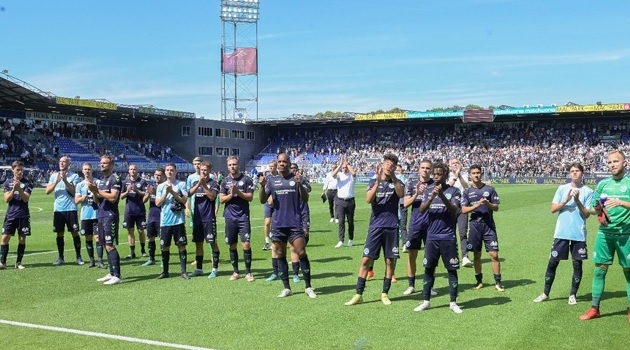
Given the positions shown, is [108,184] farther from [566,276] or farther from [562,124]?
[562,124]

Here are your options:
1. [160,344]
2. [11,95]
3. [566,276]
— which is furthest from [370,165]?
[160,344]

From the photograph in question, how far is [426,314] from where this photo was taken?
830cm

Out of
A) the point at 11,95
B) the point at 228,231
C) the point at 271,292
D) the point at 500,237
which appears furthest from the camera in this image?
the point at 11,95

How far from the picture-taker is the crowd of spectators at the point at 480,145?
63.1 m

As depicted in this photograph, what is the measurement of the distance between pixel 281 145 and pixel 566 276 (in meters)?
69.5

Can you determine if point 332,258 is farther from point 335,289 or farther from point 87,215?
point 87,215

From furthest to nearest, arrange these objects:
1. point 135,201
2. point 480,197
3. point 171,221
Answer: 1. point 135,201
2. point 171,221
3. point 480,197

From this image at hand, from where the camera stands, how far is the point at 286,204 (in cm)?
961

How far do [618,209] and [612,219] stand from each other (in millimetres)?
150

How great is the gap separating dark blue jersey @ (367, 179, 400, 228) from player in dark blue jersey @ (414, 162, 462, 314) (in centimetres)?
63

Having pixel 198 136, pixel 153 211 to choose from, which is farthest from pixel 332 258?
pixel 198 136

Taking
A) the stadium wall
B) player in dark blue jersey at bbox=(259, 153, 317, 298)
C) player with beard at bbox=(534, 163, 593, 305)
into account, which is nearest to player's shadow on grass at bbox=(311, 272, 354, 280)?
player in dark blue jersey at bbox=(259, 153, 317, 298)

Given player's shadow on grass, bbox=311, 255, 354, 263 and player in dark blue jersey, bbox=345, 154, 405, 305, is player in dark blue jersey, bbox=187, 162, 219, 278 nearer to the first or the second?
player's shadow on grass, bbox=311, 255, 354, 263

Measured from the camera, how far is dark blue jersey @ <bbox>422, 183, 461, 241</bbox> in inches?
333
